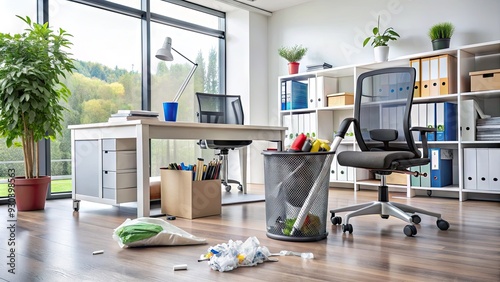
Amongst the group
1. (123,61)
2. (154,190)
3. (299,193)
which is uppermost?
(123,61)

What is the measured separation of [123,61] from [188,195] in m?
2.37

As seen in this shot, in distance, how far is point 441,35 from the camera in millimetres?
3951

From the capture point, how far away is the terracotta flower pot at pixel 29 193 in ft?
11.0

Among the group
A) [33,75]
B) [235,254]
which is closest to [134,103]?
[33,75]

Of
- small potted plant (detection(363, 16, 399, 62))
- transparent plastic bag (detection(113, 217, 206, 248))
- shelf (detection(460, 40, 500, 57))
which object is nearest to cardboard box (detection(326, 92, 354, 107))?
small potted plant (detection(363, 16, 399, 62))

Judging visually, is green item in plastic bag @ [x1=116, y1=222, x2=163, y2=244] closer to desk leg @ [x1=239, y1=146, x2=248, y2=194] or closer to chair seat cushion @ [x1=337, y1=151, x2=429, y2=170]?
chair seat cushion @ [x1=337, y1=151, x2=429, y2=170]

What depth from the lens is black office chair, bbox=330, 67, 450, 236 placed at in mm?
2438

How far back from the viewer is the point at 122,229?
2146mm

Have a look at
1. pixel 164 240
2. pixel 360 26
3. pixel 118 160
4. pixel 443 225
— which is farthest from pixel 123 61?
pixel 443 225

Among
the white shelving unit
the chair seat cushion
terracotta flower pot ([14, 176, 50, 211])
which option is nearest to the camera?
the chair seat cushion

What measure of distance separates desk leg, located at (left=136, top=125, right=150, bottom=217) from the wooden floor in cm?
21

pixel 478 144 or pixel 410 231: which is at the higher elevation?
pixel 478 144

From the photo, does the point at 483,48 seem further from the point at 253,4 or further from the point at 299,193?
the point at 253,4

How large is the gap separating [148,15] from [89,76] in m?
1.01
